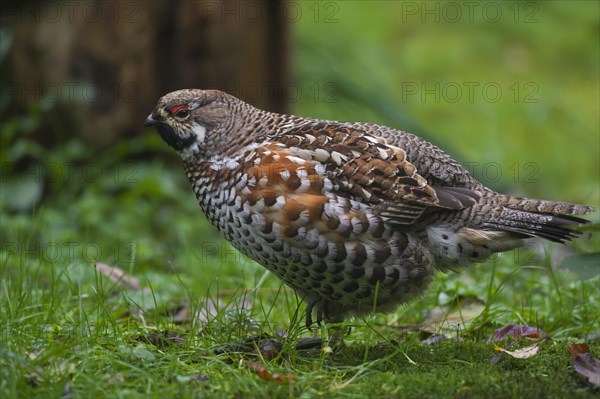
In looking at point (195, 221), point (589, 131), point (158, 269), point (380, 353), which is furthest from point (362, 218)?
point (589, 131)

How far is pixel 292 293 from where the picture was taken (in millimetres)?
5883

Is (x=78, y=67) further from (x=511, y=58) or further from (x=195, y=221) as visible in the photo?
(x=511, y=58)

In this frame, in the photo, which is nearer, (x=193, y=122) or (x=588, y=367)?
(x=588, y=367)

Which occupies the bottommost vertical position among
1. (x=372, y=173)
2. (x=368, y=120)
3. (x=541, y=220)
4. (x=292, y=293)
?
(x=292, y=293)

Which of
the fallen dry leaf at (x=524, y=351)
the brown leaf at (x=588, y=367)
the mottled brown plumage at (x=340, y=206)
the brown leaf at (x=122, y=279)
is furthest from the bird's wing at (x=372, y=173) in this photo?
the brown leaf at (x=122, y=279)

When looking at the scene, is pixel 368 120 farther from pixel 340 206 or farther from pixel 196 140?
pixel 340 206

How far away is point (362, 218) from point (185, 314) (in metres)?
1.39

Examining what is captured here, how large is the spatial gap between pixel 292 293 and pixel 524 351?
6.41 feet

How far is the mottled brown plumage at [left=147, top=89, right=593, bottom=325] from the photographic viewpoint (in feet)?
14.9

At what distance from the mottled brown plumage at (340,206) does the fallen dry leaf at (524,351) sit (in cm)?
61

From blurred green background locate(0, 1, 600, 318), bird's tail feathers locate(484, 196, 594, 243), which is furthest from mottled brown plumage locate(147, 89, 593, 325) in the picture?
blurred green background locate(0, 1, 600, 318)

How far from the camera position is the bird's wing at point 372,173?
462 cm

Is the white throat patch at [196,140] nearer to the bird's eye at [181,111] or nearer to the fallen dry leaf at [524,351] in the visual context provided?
the bird's eye at [181,111]

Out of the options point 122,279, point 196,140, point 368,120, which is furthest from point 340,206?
point 368,120
